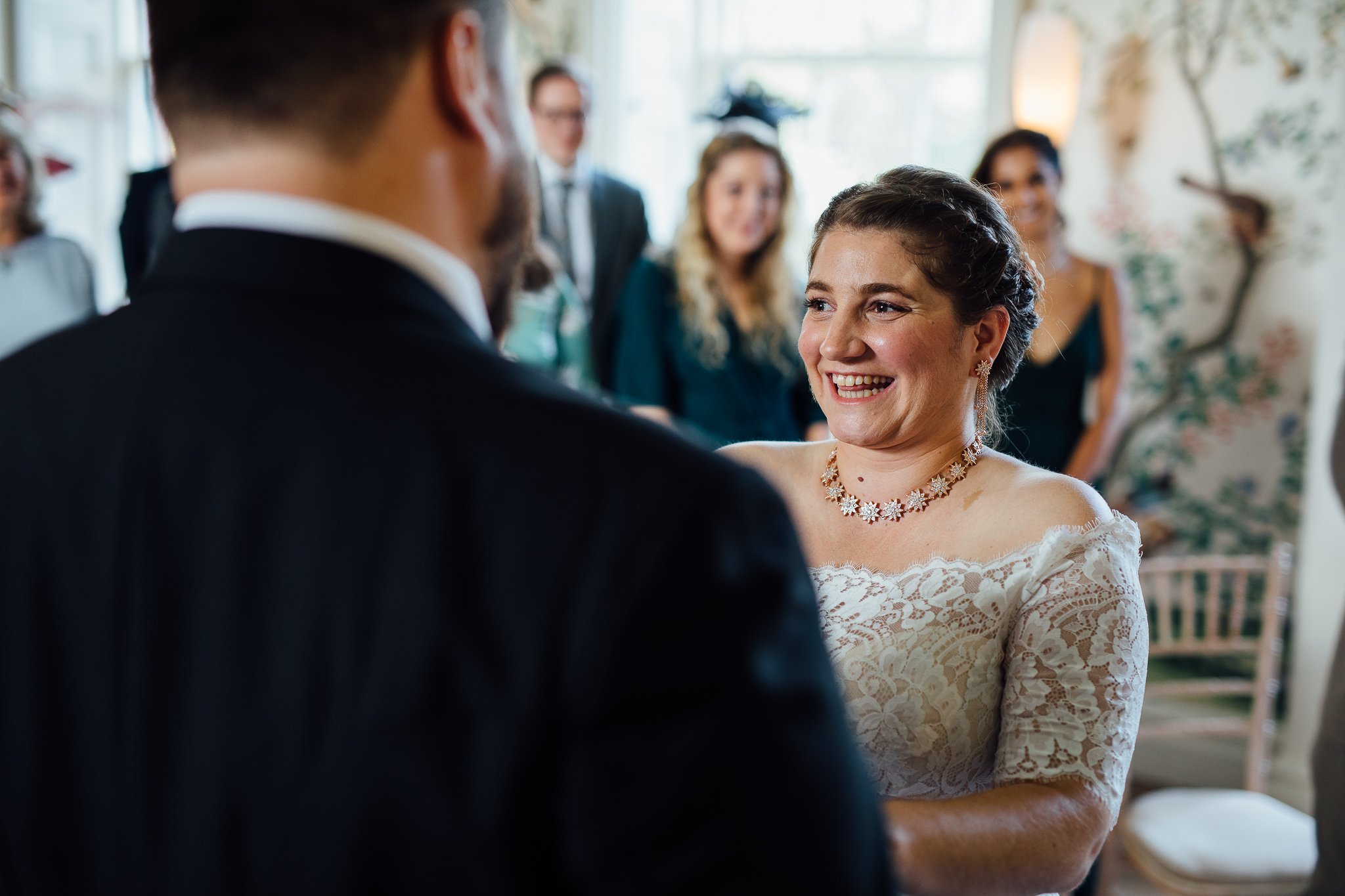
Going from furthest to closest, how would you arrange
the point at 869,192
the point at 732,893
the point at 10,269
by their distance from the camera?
the point at 10,269 → the point at 869,192 → the point at 732,893

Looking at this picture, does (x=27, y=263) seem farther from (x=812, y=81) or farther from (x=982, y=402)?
(x=982, y=402)

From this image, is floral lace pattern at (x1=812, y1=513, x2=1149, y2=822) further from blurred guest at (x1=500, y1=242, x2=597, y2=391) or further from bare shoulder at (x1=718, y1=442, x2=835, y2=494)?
blurred guest at (x1=500, y1=242, x2=597, y2=391)

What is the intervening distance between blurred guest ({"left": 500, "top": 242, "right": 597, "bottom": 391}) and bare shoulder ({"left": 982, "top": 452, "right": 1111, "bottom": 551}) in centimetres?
163

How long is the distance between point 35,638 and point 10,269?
3.23 meters

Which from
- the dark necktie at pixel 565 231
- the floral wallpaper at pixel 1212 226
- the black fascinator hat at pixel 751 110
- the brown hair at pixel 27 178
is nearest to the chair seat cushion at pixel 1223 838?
the floral wallpaper at pixel 1212 226

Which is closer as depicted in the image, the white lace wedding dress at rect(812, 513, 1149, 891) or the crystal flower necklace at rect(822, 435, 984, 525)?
the white lace wedding dress at rect(812, 513, 1149, 891)

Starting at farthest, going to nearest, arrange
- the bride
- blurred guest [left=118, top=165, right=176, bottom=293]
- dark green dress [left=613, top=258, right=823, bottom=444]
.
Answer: blurred guest [left=118, top=165, right=176, bottom=293], dark green dress [left=613, top=258, right=823, bottom=444], the bride

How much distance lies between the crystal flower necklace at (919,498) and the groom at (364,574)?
2.72 ft

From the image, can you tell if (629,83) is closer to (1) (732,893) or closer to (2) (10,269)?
(2) (10,269)

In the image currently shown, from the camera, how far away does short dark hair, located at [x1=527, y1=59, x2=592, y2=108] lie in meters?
3.30

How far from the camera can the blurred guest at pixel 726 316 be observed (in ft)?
8.55

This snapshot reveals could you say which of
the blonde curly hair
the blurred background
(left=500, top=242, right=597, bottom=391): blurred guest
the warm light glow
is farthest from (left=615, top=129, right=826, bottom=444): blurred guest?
the warm light glow

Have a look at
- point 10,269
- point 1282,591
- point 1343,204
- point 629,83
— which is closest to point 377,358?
point 1282,591

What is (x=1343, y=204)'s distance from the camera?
285 cm
